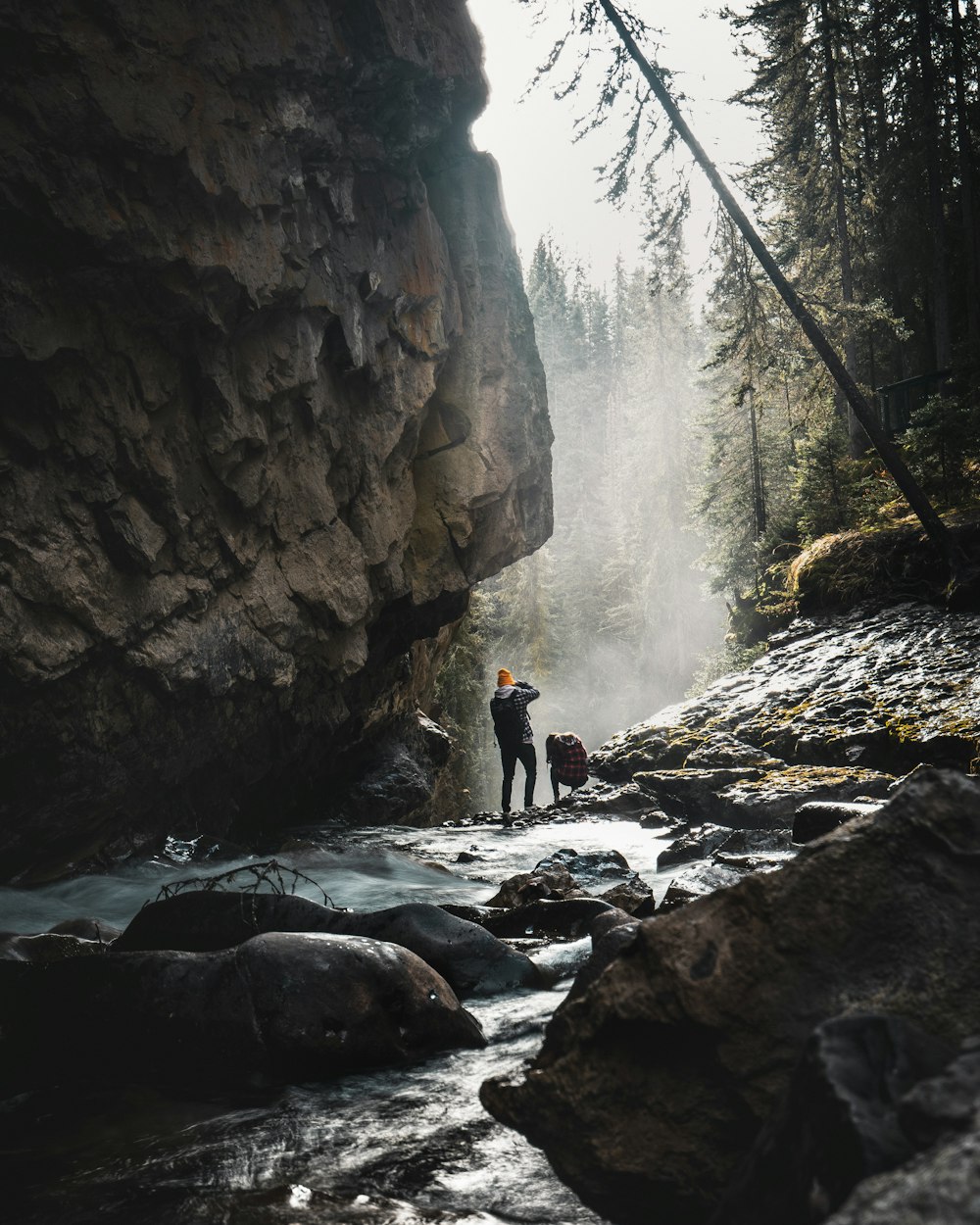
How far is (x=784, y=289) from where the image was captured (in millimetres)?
15336

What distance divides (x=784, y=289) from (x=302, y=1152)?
15335 mm

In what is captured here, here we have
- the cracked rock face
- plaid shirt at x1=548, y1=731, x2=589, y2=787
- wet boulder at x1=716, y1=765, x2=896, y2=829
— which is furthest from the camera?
plaid shirt at x1=548, y1=731, x2=589, y2=787

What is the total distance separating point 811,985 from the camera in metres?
2.36

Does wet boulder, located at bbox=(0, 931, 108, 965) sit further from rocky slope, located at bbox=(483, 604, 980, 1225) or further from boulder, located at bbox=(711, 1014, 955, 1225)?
boulder, located at bbox=(711, 1014, 955, 1225)

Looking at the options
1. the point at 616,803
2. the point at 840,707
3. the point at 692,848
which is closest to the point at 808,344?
the point at 840,707

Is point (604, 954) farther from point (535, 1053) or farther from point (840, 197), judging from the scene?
point (840, 197)

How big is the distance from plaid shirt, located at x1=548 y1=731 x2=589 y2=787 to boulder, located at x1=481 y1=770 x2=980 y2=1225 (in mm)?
14151

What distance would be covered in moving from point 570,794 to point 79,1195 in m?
13.1

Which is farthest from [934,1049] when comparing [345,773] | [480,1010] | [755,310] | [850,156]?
[850,156]

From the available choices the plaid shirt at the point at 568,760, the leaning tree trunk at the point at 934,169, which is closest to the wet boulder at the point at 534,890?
the plaid shirt at the point at 568,760

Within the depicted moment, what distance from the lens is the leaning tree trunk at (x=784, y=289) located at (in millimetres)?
14641

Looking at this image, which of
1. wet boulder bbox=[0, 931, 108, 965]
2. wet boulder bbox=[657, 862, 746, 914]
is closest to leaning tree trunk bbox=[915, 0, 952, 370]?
wet boulder bbox=[657, 862, 746, 914]

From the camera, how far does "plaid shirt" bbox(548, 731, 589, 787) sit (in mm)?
16719

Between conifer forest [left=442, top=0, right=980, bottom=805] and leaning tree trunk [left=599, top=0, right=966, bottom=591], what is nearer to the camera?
leaning tree trunk [left=599, top=0, right=966, bottom=591]
